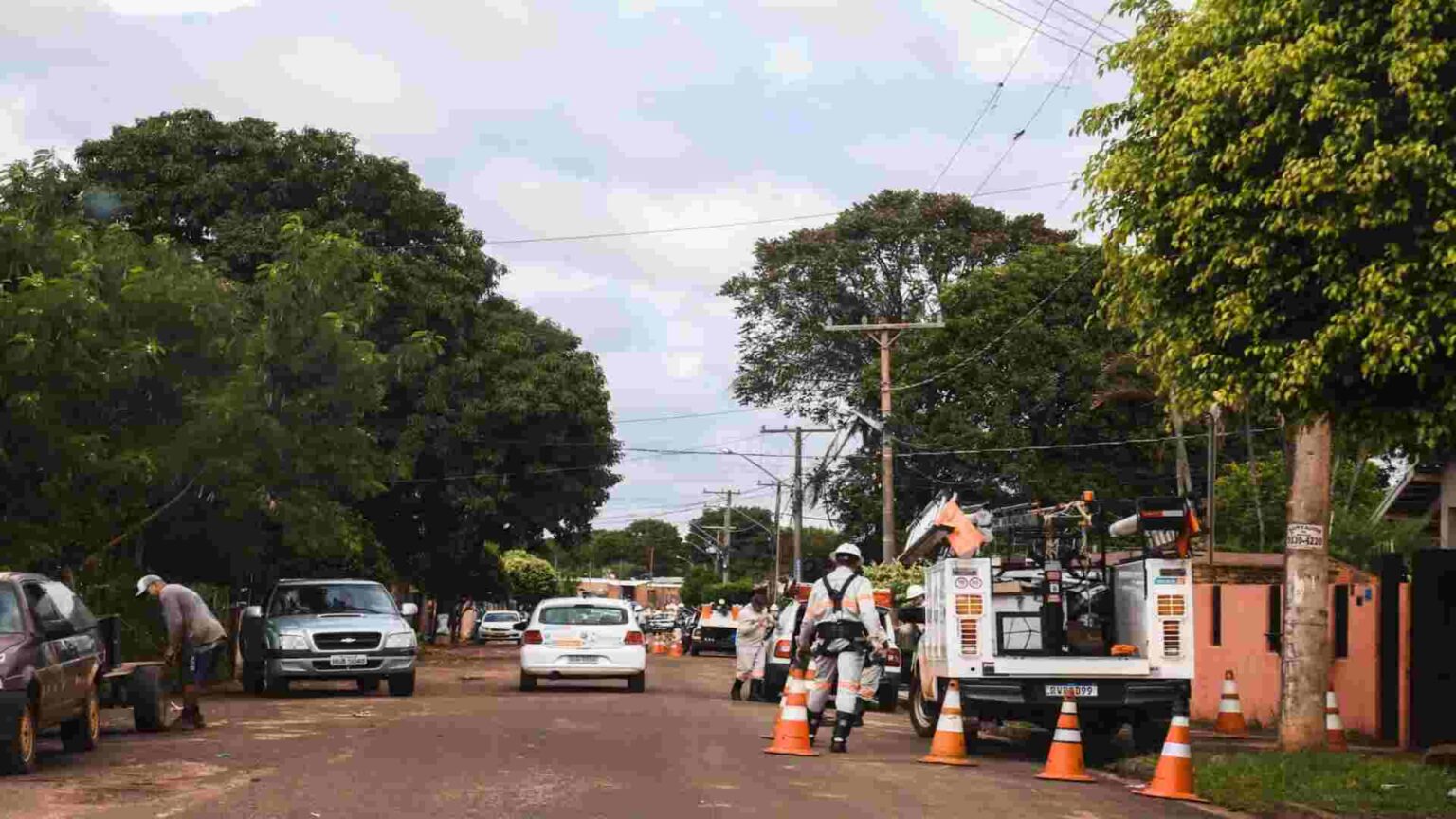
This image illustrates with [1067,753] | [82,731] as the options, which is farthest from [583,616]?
[1067,753]

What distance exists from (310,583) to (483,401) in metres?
16.0

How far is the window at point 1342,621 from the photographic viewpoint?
21.4 metres

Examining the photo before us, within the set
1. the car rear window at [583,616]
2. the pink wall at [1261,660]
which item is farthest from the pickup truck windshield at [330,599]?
the pink wall at [1261,660]

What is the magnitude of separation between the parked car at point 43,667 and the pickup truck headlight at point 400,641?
8.66 metres

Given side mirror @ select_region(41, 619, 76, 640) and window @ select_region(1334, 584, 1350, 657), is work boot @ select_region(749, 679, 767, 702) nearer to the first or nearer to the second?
window @ select_region(1334, 584, 1350, 657)

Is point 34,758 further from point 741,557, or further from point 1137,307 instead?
point 741,557

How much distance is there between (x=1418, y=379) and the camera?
11789mm

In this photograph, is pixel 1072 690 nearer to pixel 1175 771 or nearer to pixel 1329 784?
pixel 1175 771

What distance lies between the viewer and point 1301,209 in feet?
38.9

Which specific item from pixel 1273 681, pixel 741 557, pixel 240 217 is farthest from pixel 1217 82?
pixel 741 557

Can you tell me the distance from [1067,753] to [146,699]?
29.1 ft

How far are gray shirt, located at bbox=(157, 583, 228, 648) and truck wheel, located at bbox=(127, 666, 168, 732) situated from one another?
1090 millimetres

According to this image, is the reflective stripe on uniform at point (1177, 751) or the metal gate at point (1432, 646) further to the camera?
the metal gate at point (1432, 646)

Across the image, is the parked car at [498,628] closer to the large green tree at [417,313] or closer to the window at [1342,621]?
the large green tree at [417,313]
